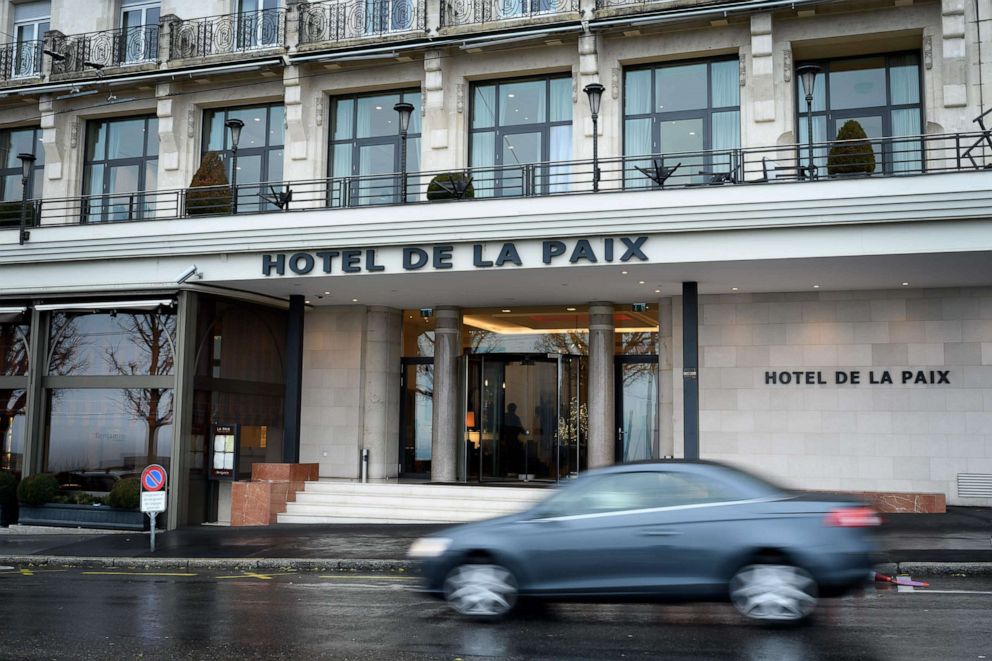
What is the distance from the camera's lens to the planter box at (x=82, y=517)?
20250 millimetres

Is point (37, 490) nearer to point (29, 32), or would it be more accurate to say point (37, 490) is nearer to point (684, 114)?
point (29, 32)

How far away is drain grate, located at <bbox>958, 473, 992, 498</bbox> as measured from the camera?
19.2 metres

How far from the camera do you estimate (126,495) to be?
66.4 feet

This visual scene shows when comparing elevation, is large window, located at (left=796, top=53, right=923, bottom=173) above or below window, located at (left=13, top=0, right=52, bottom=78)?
below

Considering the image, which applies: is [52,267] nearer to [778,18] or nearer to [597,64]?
[597,64]

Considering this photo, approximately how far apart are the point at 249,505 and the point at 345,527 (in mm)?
2592

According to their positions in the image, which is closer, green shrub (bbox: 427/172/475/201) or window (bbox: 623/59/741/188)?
green shrub (bbox: 427/172/475/201)

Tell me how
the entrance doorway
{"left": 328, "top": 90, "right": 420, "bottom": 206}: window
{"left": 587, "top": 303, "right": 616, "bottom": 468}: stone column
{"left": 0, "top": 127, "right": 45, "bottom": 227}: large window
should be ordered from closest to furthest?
{"left": 587, "top": 303, "right": 616, "bottom": 468}: stone column
{"left": 328, "top": 90, "right": 420, "bottom": 206}: window
the entrance doorway
{"left": 0, "top": 127, "right": 45, "bottom": 227}: large window

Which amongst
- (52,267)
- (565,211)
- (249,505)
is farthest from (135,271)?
(565,211)

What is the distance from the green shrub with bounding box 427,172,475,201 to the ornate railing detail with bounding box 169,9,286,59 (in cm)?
661

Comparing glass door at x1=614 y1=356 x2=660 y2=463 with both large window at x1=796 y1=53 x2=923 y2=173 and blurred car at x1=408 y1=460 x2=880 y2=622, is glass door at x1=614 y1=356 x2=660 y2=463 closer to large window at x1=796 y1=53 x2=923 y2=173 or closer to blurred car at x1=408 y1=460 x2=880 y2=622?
large window at x1=796 y1=53 x2=923 y2=173

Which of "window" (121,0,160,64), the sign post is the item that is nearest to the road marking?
the sign post

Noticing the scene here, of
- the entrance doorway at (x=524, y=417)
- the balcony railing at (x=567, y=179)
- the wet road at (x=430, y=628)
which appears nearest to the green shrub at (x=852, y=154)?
the balcony railing at (x=567, y=179)

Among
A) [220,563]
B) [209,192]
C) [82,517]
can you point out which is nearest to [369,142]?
[209,192]
